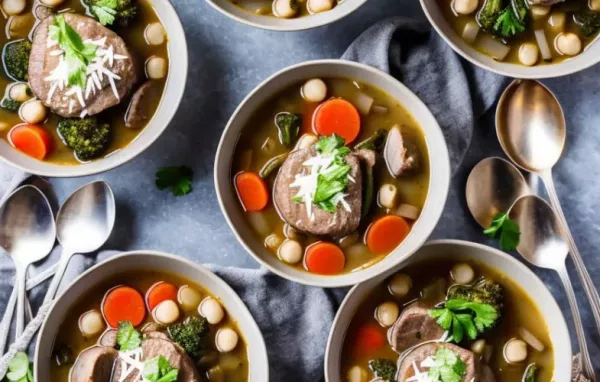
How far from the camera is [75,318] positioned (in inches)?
179

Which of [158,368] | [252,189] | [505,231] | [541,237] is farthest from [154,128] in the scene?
[541,237]

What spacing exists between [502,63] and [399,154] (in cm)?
80

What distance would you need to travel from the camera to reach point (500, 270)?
4.57 metres

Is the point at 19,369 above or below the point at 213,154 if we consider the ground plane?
below

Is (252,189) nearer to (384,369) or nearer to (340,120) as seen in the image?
(340,120)

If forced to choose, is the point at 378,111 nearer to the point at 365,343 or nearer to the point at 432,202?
the point at 432,202

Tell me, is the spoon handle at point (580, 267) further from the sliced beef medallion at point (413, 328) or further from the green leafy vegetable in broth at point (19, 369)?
the green leafy vegetable in broth at point (19, 369)

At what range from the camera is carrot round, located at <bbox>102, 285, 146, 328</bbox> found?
14.9ft

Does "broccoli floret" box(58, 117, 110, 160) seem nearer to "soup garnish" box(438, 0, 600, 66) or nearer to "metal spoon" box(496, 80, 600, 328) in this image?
"soup garnish" box(438, 0, 600, 66)

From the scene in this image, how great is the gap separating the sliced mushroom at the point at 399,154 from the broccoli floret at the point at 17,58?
2027 mm

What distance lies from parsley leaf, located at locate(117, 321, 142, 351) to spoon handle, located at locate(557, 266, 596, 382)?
235 centimetres

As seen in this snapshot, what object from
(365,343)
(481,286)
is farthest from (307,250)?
(481,286)

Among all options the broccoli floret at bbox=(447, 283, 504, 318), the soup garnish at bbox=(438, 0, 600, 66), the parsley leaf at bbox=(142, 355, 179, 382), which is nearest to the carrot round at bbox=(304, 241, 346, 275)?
the broccoli floret at bbox=(447, 283, 504, 318)

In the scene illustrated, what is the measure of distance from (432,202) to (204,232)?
1316mm
